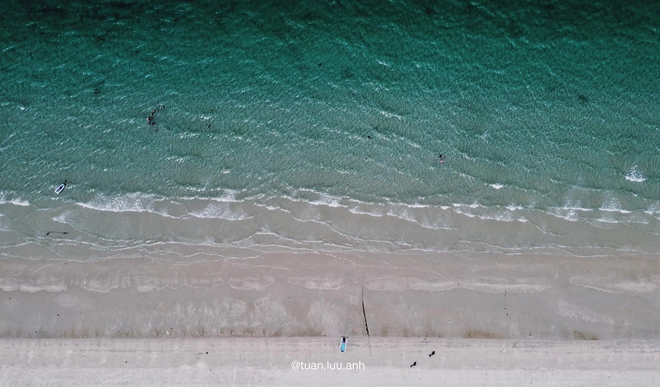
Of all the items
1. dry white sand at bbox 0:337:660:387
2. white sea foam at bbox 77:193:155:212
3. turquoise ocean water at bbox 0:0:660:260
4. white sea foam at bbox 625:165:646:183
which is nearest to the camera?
dry white sand at bbox 0:337:660:387

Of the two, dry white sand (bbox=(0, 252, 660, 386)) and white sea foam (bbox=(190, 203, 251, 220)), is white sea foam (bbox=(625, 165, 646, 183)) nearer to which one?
dry white sand (bbox=(0, 252, 660, 386))

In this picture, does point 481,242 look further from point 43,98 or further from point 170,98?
point 43,98

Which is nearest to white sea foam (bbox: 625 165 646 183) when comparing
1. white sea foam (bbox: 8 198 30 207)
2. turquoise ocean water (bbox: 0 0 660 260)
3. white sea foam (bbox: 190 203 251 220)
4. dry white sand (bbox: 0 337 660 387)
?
turquoise ocean water (bbox: 0 0 660 260)

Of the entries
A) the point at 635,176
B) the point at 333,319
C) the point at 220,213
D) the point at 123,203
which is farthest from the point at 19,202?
the point at 635,176

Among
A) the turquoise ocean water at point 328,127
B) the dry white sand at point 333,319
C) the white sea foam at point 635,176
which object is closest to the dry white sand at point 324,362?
the dry white sand at point 333,319

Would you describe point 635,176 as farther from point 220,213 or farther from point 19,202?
point 19,202

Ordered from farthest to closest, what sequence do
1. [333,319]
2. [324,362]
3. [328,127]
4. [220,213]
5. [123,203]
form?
1. [328,127]
2. [123,203]
3. [220,213]
4. [333,319]
5. [324,362]
